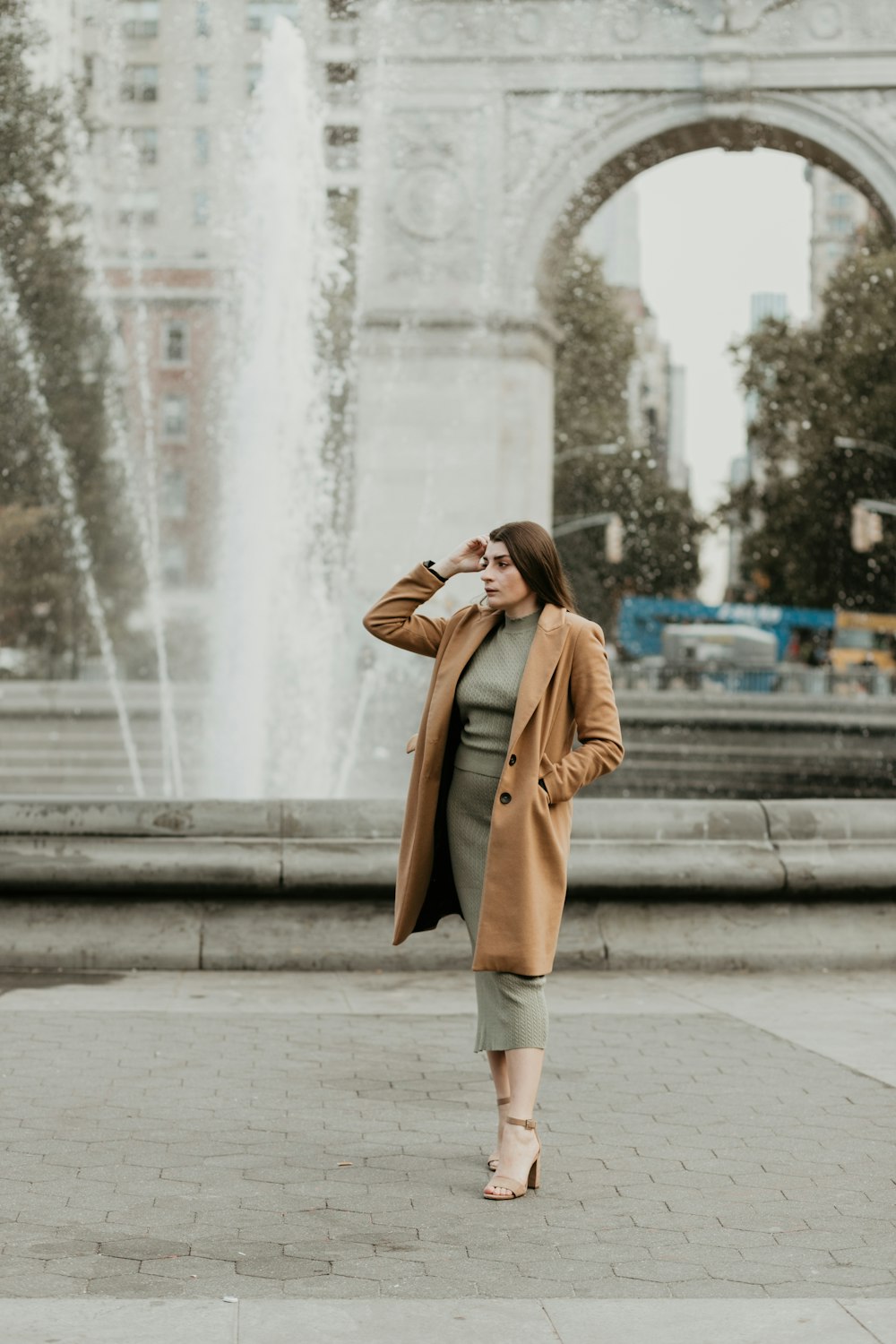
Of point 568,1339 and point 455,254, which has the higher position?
point 455,254

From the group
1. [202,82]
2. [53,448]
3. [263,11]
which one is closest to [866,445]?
[263,11]

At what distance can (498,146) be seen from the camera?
2258 centimetres

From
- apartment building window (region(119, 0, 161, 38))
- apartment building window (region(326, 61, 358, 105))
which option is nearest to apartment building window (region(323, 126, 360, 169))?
apartment building window (region(326, 61, 358, 105))

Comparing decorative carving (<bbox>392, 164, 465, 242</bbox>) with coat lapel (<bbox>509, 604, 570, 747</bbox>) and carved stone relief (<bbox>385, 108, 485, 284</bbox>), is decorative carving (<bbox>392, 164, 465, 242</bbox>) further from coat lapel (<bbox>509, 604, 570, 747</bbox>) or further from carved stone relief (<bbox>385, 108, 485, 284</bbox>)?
coat lapel (<bbox>509, 604, 570, 747</bbox>)

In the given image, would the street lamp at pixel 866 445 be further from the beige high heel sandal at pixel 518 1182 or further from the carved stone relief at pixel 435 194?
the beige high heel sandal at pixel 518 1182

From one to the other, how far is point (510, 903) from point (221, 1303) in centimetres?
124

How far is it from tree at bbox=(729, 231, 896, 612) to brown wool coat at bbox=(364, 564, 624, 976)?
36483 millimetres

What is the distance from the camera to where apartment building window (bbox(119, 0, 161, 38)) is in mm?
34219

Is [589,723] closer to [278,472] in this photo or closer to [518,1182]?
[518,1182]

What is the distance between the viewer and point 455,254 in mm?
22484

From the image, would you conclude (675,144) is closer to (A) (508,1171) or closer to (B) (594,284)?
(A) (508,1171)

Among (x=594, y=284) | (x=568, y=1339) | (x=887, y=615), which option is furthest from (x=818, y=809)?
(x=887, y=615)

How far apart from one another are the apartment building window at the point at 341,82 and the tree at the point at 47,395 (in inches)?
206

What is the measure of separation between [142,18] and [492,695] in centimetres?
3649
